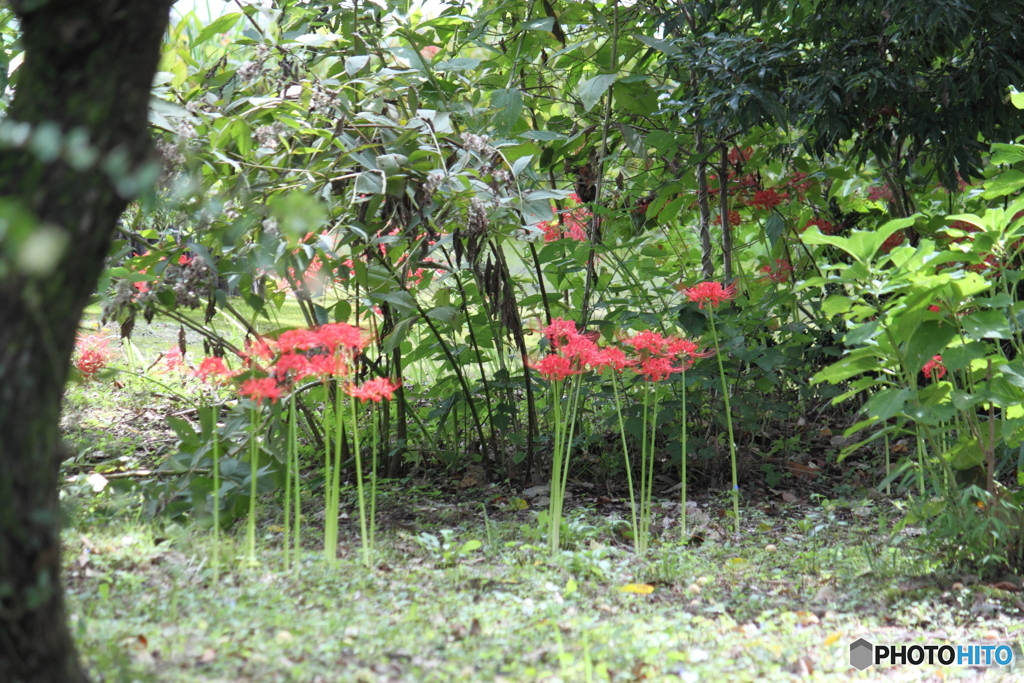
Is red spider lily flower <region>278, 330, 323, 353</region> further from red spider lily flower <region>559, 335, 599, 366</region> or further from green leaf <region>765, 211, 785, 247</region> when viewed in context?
green leaf <region>765, 211, 785, 247</region>

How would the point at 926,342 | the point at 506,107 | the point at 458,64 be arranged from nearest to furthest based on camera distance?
the point at 926,342 → the point at 458,64 → the point at 506,107

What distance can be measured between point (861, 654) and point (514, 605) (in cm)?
73

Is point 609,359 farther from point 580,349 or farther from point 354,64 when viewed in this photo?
point 354,64

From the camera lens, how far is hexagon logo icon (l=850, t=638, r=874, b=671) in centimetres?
156

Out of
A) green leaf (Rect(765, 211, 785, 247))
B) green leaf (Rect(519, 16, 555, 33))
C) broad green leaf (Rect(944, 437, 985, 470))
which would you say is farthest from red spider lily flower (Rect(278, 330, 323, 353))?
green leaf (Rect(765, 211, 785, 247))

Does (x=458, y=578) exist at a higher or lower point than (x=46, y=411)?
lower

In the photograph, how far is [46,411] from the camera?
1.00 m

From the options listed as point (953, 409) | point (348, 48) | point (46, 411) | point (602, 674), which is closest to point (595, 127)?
point (348, 48)

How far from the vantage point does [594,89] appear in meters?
2.40

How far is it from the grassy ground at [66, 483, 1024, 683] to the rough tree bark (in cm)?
27

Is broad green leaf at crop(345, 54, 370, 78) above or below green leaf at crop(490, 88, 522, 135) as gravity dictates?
below

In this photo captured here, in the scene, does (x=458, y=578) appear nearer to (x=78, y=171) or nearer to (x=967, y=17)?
(x=78, y=171)

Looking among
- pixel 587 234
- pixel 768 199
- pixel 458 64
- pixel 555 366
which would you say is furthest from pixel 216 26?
pixel 768 199

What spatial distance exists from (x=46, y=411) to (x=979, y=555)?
2.08 meters
